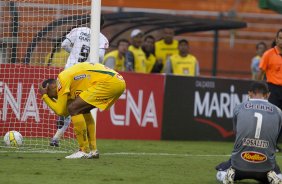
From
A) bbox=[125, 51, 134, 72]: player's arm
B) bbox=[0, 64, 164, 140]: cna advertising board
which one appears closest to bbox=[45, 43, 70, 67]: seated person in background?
bbox=[0, 64, 164, 140]: cna advertising board

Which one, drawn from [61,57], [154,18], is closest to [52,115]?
[61,57]

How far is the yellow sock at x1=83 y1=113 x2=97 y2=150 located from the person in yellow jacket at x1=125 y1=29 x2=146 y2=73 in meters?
7.09

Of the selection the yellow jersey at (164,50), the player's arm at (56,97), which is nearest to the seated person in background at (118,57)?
the yellow jersey at (164,50)

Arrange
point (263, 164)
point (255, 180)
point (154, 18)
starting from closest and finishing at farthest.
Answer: point (263, 164), point (255, 180), point (154, 18)

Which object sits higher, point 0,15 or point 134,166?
point 0,15

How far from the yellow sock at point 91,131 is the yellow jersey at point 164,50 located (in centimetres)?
854

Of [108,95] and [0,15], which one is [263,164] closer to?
[108,95]

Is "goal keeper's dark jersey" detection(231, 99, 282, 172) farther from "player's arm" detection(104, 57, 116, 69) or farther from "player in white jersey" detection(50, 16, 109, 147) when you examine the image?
"player's arm" detection(104, 57, 116, 69)

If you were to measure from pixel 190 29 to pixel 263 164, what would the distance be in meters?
12.5

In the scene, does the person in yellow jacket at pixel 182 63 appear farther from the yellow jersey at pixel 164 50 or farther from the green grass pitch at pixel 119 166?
the green grass pitch at pixel 119 166

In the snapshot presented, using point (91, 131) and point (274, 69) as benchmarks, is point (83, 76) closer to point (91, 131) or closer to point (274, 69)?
point (91, 131)

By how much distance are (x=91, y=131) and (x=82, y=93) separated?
0.63m

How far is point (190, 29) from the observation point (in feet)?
70.9

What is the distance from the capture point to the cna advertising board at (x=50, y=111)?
14.7 meters
